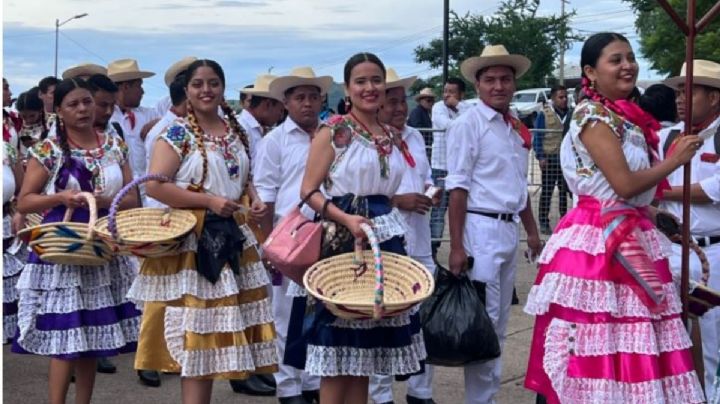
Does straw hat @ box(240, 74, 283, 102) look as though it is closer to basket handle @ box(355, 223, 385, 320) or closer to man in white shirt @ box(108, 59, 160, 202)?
man in white shirt @ box(108, 59, 160, 202)

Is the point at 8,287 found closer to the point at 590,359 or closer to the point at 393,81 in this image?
the point at 393,81

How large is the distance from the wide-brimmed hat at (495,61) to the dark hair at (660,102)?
4.71 ft

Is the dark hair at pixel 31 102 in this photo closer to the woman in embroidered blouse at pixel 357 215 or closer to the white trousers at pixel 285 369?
the white trousers at pixel 285 369

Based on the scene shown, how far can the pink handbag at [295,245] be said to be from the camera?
4.64m

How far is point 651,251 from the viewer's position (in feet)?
15.0

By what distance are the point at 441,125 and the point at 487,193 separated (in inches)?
276

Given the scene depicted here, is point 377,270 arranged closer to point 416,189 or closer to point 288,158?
point 416,189

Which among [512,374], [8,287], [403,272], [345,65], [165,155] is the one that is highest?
[345,65]

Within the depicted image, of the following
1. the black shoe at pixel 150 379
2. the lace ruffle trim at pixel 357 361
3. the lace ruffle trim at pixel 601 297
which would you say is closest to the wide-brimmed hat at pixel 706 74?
the lace ruffle trim at pixel 601 297

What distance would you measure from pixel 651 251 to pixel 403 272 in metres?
1.13

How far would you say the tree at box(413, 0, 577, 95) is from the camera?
4447 cm

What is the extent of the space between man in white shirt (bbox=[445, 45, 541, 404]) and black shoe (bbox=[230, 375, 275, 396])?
1.51 metres

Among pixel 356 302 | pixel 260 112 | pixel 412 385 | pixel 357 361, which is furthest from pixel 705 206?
pixel 260 112

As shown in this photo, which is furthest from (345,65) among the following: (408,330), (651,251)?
(651,251)
